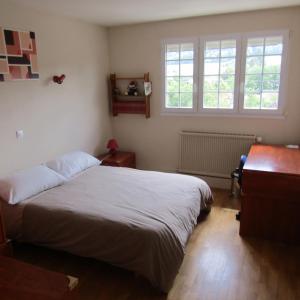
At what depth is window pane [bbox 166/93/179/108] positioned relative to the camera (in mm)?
4320

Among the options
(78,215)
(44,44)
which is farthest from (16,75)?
(78,215)

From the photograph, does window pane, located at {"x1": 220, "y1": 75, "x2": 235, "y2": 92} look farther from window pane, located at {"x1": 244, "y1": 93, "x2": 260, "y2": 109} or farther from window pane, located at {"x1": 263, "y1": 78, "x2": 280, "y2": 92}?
window pane, located at {"x1": 263, "y1": 78, "x2": 280, "y2": 92}

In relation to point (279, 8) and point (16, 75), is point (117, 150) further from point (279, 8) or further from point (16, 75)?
point (279, 8)

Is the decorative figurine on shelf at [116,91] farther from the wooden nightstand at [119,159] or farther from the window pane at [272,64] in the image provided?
the window pane at [272,64]

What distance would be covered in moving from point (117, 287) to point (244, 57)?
123 inches

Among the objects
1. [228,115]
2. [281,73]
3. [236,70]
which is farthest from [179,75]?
[281,73]

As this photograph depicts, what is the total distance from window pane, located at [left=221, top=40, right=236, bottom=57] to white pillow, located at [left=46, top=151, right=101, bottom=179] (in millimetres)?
2249

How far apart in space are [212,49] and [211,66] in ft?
0.73

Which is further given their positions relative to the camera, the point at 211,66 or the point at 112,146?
the point at 112,146

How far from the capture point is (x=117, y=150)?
4.80m

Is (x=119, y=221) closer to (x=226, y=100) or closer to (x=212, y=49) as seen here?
(x=226, y=100)

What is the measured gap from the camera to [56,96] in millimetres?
3633

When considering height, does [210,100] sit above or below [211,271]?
above

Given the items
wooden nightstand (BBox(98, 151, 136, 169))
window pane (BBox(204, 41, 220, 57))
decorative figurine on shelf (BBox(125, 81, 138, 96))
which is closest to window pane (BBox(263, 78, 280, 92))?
window pane (BBox(204, 41, 220, 57))
